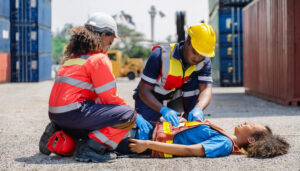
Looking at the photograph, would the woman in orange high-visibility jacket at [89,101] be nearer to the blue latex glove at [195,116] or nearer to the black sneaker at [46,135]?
the black sneaker at [46,135]

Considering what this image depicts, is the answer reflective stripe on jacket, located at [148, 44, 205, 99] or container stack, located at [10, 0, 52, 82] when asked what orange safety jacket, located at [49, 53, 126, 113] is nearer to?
reflective stripe on jacket, located at [148, 44, 205, 99]

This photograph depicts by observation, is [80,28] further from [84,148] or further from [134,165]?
[134,165]

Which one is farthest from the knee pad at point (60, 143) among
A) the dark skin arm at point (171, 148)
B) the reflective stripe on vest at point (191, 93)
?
the reflective stripe on vest at point (191, 93)

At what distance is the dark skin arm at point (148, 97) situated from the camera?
4.51m

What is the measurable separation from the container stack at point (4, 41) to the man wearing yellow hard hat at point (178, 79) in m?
19.5

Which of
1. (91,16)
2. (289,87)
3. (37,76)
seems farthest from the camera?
(37,76)

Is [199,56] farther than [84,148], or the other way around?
[199,56]

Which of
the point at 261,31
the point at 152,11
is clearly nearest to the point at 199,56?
the point at 261,31

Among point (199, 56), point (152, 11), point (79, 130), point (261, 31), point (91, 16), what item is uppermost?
point (152, 11)

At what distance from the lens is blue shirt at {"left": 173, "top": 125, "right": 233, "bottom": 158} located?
13.1ft

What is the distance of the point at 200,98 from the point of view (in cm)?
480

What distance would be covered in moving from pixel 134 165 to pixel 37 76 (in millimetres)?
21950

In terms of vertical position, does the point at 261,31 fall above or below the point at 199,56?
above

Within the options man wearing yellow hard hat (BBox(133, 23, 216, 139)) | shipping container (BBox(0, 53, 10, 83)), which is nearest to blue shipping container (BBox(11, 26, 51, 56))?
shipping container (BBox(0, 53, 10, 83))
